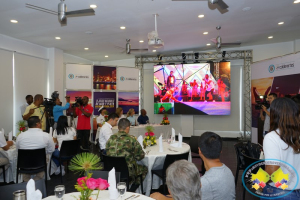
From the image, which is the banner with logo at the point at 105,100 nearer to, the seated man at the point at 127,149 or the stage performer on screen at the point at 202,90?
the stage performer on screen at the point at 202,90

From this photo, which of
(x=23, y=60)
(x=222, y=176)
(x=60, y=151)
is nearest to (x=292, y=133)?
(x=222, y=176)

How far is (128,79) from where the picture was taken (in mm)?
9836

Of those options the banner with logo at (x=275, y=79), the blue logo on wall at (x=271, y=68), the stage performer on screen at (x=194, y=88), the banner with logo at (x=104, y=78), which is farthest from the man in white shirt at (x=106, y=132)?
the stage performer on screen at (x=194, y=88)

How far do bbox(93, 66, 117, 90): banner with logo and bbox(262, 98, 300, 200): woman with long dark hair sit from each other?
319 inches

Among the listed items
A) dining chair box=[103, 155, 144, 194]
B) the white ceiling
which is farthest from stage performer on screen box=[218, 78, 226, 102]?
dining chair box=[103, 155, 144, 194]

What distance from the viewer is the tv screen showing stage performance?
367 inches

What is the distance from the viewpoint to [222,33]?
7414mm

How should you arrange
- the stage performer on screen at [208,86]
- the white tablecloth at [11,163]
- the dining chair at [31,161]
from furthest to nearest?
the stage performer on screen at [208,86], the white tablecloth at [11,163], the dining chair at [31,161]

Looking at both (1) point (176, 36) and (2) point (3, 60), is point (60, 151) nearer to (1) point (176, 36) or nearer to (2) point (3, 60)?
(2) point (3, 60)

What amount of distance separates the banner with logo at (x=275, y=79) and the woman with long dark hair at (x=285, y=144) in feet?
14.3

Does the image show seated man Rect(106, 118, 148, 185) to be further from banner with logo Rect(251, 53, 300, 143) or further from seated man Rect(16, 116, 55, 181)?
banner with logo Rect(251, 53, 300, 143)

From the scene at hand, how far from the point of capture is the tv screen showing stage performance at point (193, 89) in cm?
933

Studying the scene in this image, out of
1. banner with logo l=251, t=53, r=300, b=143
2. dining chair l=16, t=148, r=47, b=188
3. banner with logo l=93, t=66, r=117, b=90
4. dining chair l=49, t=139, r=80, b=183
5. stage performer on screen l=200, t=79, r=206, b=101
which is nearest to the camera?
dining chair l=16, t=148, r=47, b=188

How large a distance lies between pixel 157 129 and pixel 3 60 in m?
5.24
